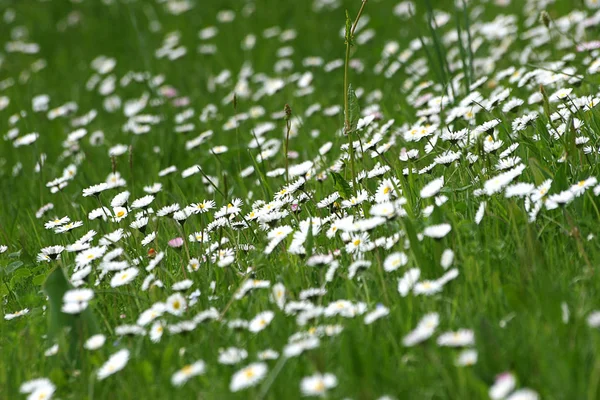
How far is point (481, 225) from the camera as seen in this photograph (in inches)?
96.3

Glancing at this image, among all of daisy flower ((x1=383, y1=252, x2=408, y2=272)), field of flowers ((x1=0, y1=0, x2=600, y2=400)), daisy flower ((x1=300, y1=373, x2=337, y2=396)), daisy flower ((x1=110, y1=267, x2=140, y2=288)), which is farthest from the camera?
daisy flower ((x1=110, y1=267, x2=140, y2=288))

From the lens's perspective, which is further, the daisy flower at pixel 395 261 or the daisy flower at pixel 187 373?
the daisy flower at pixel 395 261

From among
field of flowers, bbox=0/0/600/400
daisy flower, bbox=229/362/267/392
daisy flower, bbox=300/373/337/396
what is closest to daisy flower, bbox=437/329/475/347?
field of flowers, bbox=0/0/600/400

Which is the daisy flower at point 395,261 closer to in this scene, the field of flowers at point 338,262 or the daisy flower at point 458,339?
the field of flowers at point 338,262

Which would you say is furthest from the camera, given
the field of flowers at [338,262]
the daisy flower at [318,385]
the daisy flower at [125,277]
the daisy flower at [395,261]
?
the daisy flower at [125,277]

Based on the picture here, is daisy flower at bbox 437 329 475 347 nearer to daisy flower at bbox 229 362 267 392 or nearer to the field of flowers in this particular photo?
the field of flowers

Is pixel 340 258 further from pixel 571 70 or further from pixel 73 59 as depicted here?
pixel 73 59

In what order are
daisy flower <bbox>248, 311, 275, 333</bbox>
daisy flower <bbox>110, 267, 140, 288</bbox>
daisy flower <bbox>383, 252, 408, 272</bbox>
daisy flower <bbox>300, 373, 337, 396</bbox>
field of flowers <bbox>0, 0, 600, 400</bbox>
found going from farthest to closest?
daisy flower <bbox>110, 267, 140, 288</bbox>, daisy flower <bbox>383, 252, 408, 272</bbox>, daisy flower <bbox>248, 311, 275, 333</bbox>, field of flowers <bbox>0, 0, 600, 400</bbox>, daisy flower <bbox>300, 373, 337, 396</bbox>

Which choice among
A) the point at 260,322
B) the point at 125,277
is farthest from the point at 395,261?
the point at 125,277

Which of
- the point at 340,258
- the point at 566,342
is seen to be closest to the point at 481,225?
the point at 340,258

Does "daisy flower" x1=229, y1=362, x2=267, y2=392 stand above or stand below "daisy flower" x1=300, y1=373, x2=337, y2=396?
above

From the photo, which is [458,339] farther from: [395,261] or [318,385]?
[395,261]

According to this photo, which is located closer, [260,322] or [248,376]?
[248,376]

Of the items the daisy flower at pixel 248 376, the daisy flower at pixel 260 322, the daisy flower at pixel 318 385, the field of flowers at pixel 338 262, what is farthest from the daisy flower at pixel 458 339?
the daisy flower at pixel 260 322
